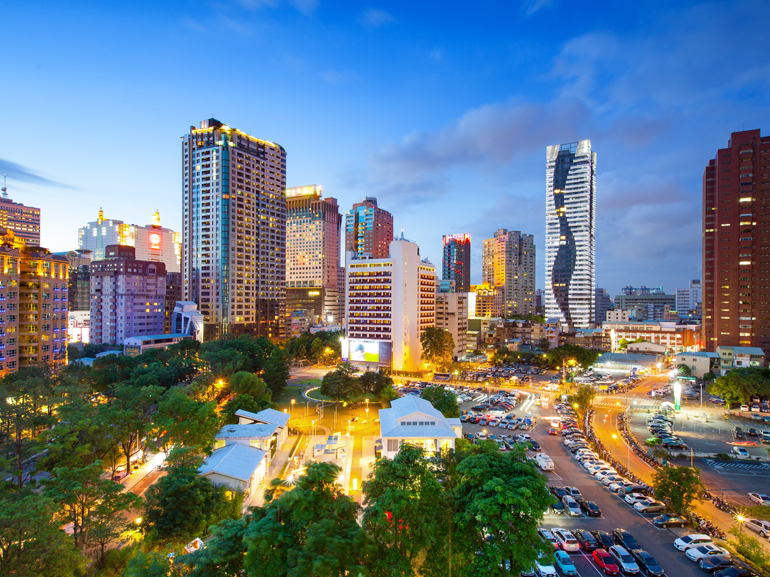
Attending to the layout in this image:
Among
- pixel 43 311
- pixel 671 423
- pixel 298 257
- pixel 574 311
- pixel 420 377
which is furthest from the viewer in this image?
pixel 298 257

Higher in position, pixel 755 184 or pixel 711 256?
pixel 755 184

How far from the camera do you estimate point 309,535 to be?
1230 centimetres

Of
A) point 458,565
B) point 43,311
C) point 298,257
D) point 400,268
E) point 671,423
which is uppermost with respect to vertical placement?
point 298,257

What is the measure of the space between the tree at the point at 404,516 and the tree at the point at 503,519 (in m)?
0.92

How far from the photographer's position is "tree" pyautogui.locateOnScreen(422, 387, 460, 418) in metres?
39.8

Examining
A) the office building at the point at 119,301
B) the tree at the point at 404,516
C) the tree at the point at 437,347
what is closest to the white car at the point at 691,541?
the tree at the point at 404,516

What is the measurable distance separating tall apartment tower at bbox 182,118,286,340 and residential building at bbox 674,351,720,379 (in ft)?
284

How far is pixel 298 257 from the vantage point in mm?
165625

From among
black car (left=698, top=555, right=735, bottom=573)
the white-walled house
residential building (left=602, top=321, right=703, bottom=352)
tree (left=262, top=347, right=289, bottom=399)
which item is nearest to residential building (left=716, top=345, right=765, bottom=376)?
residential building (left=602, top=321, right=703, bottom=352)

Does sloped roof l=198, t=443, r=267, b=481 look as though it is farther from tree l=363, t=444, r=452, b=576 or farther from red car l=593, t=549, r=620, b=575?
red car l=593, t=549, r=620, b=575

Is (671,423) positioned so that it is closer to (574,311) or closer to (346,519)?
(346,519)

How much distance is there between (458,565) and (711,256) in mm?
91618

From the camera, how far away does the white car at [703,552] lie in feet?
66.0

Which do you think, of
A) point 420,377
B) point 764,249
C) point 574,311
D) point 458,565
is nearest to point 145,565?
point 458,565
